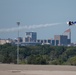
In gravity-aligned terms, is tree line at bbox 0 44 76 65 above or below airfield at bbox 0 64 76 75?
above

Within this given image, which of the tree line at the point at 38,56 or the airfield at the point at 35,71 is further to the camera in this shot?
the tree line at the point at 38,56

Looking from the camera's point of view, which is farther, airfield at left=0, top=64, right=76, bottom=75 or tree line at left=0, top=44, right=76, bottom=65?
tree line at left=0, top=44, right=76, bottom=65

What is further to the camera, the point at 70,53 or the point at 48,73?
the point at 70,53

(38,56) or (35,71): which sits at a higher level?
(38,56)

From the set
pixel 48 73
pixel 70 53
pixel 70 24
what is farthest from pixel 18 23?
pixel 70 53

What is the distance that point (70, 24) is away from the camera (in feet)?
125

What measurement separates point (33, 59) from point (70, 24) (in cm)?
4112

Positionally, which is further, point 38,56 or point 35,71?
point 38,56

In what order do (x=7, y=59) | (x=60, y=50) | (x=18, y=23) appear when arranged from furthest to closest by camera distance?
(x=60, y=50) → (x=7, y=59) → (x=18, y=23)

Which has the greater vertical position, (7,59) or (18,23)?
(18,23)

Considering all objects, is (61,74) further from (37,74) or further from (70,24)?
(70,24)

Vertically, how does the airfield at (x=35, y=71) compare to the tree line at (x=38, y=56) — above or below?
below

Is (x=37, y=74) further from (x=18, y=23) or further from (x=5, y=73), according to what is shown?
(x=18, y=23)

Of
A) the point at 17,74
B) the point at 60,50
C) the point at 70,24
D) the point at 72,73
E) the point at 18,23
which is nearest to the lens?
the point at 70,24
